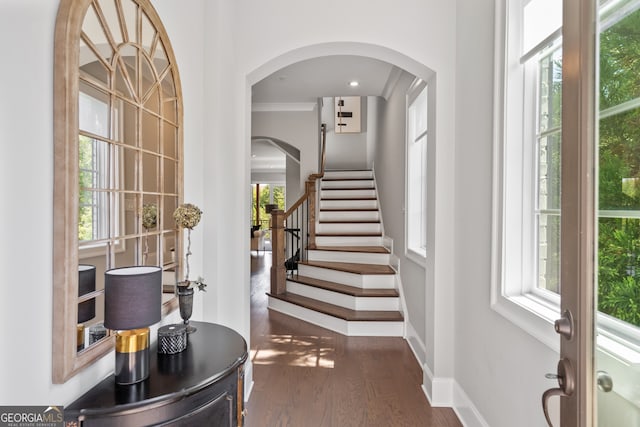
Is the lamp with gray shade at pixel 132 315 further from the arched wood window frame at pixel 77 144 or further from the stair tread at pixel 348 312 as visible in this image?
the stair tread at pixel 348 312

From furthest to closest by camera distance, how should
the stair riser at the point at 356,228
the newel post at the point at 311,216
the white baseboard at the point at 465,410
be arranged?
1. the stair riser at the point at 356,228
2. the newel post at the point at 311,216
3. the white baseboard at the point at 465,410

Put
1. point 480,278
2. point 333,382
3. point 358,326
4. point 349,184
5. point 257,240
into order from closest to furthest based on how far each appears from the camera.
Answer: point 480,278 < point 333,382 < point 358,326 < point 349,184 < point 257,240

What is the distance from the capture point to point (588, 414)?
914 mm

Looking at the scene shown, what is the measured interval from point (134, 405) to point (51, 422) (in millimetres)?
207

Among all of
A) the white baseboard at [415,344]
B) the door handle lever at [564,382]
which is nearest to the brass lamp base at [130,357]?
the door handle lever at [564,382]

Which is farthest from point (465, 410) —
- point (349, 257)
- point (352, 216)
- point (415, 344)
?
point (352, 216)

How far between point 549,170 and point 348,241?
405cm

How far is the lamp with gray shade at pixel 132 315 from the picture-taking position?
1.10 meters

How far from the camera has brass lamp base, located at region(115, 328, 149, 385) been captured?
3.85 feet

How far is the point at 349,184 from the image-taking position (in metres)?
6.95

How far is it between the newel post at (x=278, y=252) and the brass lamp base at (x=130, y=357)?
377cm

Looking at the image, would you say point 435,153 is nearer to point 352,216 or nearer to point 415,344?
point 415,344

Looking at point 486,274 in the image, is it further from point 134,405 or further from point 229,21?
point 229,21

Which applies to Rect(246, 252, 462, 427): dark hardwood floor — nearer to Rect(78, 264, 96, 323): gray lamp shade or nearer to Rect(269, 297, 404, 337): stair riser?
Rect(269, 297, 404, 337): stair riser
